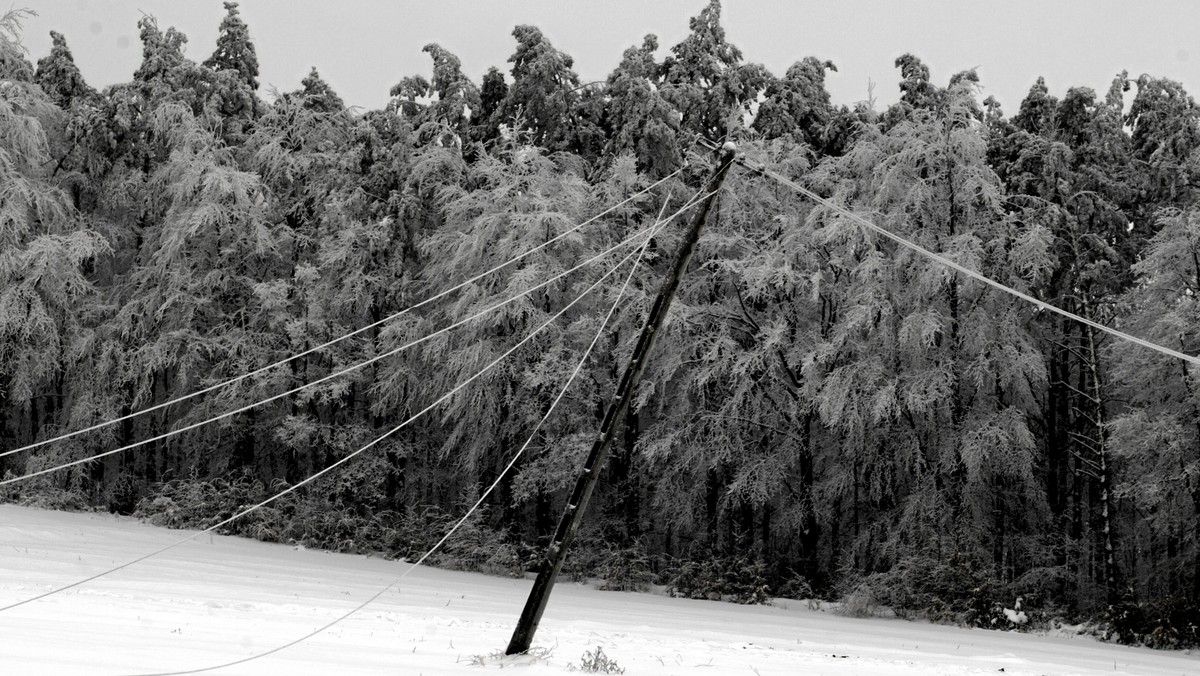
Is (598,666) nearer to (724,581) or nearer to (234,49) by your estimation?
(724,581)

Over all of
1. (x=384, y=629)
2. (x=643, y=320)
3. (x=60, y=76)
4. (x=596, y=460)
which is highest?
(x=60, y=76)

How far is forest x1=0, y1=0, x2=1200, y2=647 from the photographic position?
71.2 ft

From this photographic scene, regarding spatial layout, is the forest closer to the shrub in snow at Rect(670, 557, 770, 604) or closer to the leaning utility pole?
the shrub in snow at Rect(670, 557, 770, 604)

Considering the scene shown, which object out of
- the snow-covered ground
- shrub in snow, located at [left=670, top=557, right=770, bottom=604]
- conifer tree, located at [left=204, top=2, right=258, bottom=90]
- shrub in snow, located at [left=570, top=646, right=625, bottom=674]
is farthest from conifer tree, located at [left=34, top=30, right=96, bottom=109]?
shrub in snow, located at [left=570, top=646, right=625, bottom=674]

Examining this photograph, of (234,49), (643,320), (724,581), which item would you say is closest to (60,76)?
(234,49)

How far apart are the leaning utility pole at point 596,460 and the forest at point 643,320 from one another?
1138 centimetres

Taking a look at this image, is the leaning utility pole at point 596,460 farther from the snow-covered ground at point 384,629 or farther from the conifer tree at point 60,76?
the conifer tree at point 60,76

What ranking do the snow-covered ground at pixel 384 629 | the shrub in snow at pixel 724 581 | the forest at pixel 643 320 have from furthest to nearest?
the shrub in snow at pixel 724 581, the forest at pixel 643 320, the snow-covered ground at pixel 384 629

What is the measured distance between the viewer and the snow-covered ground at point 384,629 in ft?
32.0

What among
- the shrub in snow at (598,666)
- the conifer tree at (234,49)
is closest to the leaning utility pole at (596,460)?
the shrub in snow at (598,666)

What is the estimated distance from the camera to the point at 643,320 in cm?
2328

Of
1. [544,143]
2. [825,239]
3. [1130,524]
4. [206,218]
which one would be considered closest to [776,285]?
[825,239]

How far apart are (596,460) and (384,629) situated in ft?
12.9

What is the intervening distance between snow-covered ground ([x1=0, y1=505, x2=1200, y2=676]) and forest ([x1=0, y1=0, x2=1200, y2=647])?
305cm
